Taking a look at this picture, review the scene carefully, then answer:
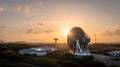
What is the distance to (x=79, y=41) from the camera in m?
124

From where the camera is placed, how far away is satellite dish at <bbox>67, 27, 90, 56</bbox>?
121625mm

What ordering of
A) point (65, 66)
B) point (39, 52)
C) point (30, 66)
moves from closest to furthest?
point (65, 66) → point (30, 66) → point (39, 52)

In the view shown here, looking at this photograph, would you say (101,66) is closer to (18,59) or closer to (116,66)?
(116,66)

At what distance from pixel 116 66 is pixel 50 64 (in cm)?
1762

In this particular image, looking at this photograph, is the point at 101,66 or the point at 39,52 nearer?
the point at 101,66

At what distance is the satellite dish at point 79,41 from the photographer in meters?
122

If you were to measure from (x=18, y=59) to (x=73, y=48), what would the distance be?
1569 inches

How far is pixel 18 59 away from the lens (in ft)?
301

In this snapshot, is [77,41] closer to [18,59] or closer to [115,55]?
[115,55]

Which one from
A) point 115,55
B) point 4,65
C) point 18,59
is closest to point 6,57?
point 18,59

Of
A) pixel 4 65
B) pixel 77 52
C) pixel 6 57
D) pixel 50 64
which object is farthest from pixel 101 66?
pixel 77 52

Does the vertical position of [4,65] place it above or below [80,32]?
below

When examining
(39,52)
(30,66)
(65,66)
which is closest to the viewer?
(65,66)

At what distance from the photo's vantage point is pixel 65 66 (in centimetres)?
6856
